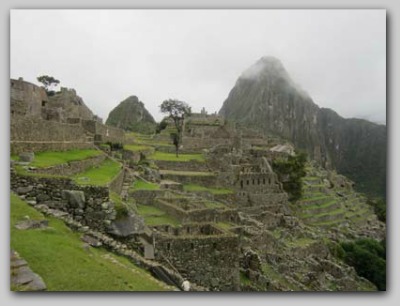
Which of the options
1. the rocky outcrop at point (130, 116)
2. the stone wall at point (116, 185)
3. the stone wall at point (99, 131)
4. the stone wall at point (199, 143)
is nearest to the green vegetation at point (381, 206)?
the stone wall at point (116, 185)

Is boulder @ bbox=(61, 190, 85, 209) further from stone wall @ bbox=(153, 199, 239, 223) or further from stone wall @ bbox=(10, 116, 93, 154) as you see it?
stone wall @ bbox=(153, 199, 239, 223)

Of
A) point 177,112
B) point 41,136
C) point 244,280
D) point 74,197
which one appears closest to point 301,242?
point 244,280

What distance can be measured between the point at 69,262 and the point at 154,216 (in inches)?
276

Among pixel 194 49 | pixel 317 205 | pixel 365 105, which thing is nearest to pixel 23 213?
pixel 194 49

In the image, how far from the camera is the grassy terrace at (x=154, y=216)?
12.7 metres

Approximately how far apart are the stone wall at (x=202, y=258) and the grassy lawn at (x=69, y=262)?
2.16m

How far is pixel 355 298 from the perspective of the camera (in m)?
8.78

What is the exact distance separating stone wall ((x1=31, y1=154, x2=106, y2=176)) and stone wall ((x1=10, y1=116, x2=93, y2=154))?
0.95 meters

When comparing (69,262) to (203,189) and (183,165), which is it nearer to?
(203,189)

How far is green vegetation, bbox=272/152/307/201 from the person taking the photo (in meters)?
29.0

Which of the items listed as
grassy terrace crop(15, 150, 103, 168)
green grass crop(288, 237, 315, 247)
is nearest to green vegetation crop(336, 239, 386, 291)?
green grass crop(288, 237, 315, 247)

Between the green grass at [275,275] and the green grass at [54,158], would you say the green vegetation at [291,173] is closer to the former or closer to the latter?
the green grass at [275,275]

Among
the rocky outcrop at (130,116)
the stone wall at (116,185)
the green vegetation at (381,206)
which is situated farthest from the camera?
the rocky outcrop at (130,116)
